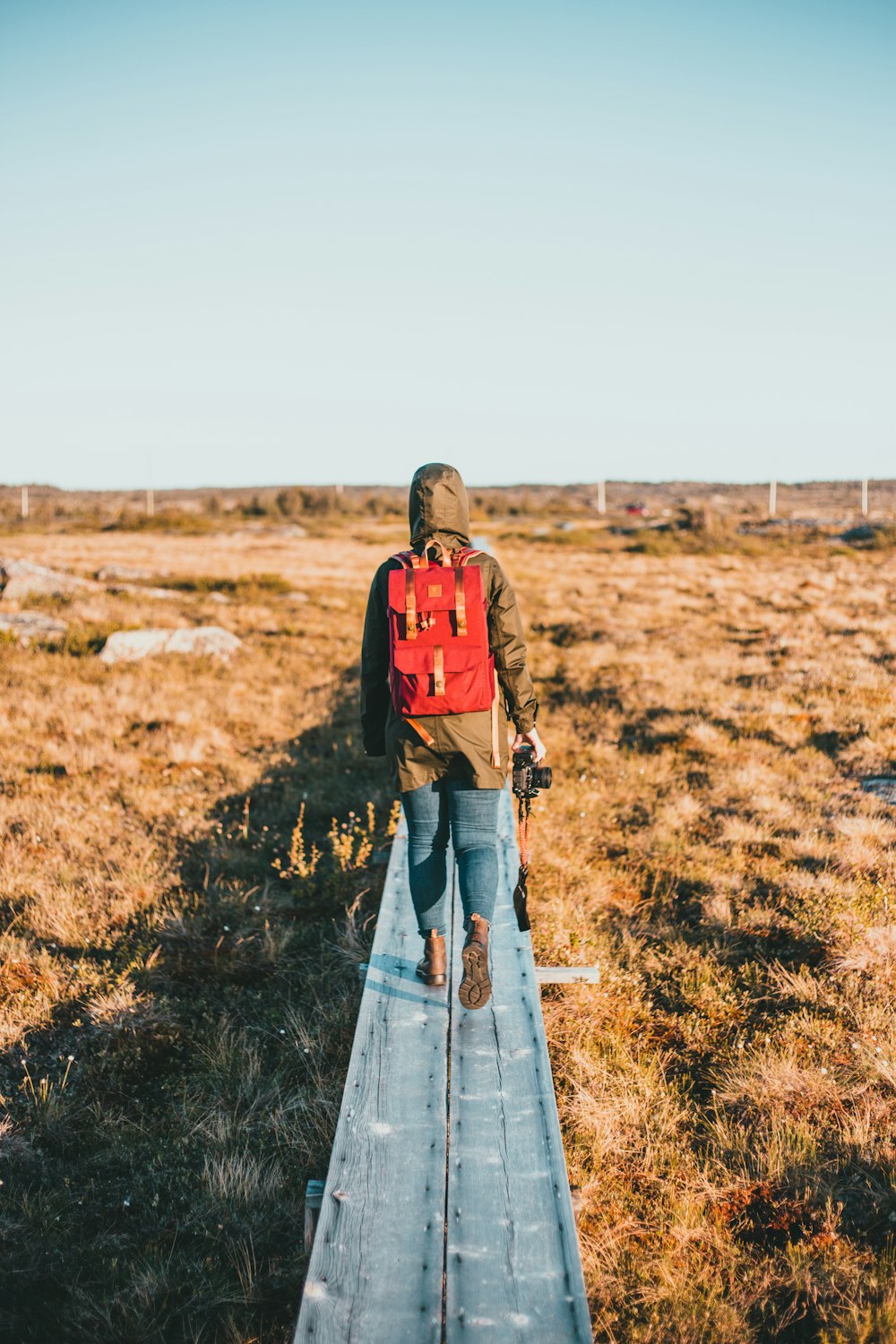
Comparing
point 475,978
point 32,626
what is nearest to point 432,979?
point 475,978

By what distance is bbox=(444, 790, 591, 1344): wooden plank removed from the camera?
6.92 ft

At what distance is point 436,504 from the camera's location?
317 centimetres

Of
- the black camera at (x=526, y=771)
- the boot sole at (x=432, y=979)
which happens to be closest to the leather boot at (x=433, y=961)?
the boot sole at (x=432, y=979)

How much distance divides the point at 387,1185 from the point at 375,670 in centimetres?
185

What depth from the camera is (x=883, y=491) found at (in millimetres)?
90688

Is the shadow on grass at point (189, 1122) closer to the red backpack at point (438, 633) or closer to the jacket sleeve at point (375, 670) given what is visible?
the jacket sleeve at point (375, 670)

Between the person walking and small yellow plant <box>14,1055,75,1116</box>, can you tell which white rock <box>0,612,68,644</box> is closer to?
small yellow plant <box>14,1055,75,1116</box>

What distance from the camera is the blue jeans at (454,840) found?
332 cm

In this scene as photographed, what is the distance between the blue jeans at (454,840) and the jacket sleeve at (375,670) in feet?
1.06

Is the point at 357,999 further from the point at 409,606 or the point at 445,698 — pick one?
the point at 409,606

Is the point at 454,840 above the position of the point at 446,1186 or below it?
above

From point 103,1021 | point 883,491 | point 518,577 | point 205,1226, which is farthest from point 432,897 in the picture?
point 883,491

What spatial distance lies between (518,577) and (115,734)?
56.2 ft

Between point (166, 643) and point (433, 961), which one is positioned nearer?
point (433, 961)
